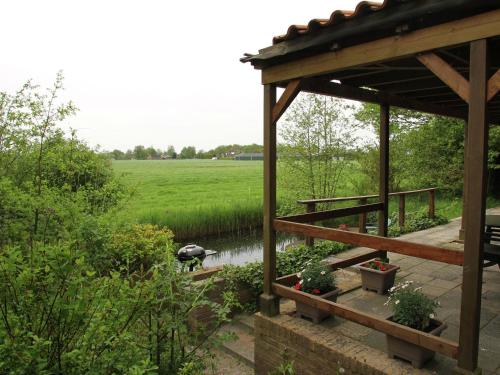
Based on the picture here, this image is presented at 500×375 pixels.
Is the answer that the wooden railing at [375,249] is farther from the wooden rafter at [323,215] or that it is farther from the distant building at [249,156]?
the distant building at [249,156]

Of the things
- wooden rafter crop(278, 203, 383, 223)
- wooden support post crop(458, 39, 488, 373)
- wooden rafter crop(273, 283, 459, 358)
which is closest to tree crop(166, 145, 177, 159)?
wooden rafter crop(278, 203, 383, 223)

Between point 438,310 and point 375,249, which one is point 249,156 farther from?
point 375,249

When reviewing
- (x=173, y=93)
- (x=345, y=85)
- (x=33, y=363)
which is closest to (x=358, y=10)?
(x=345, y=85)

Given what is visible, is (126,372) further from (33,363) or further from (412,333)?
(412,333)

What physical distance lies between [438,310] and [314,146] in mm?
8265

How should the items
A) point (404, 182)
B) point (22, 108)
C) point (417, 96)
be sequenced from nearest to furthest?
point (22, 108)
point (417, 96)
point (404, 182)

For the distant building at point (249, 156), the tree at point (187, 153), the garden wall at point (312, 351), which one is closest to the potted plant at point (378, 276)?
the garden wall at point (312, 351)

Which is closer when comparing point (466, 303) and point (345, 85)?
point (466, 303)

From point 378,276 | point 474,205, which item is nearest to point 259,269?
point 378,276

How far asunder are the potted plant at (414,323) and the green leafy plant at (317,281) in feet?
2.80

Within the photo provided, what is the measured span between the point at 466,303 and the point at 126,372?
2128 mm

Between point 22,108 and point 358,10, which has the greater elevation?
point 358,10

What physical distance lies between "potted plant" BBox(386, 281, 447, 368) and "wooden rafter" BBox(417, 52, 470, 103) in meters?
1.53

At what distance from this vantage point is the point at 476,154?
231 cm
